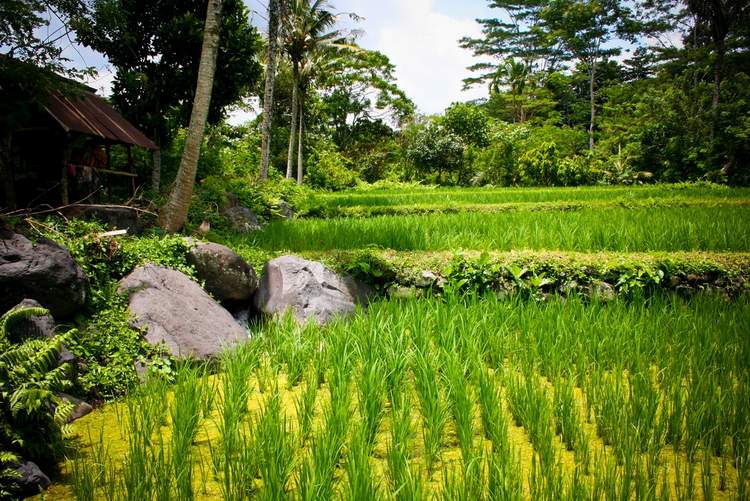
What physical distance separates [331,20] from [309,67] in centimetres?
219

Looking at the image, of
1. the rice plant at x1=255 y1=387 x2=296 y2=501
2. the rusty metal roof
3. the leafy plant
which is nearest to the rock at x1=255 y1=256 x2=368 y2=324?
the rice plant at x1=255 y1=387 x2=296 y2=501

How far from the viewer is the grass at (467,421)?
1.79 meters

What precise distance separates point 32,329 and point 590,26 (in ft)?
96.8

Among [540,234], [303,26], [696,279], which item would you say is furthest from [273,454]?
[303,26]

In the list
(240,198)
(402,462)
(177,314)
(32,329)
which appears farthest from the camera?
(240,198)

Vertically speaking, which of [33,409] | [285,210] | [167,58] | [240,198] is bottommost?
[33,409]

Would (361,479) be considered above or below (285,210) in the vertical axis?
below

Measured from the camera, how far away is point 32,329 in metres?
2.61

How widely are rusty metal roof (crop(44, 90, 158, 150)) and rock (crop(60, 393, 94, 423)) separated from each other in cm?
427

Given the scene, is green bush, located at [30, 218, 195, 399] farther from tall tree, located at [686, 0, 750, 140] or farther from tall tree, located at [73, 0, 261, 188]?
tall tree, located at [686, 0, 750, 140]

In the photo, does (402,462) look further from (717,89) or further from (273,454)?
(717,89)

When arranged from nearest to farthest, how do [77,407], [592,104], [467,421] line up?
[467,421], [77,407], [592,104]

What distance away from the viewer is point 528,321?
3.67 meters

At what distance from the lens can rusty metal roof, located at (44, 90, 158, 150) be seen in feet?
21.0
